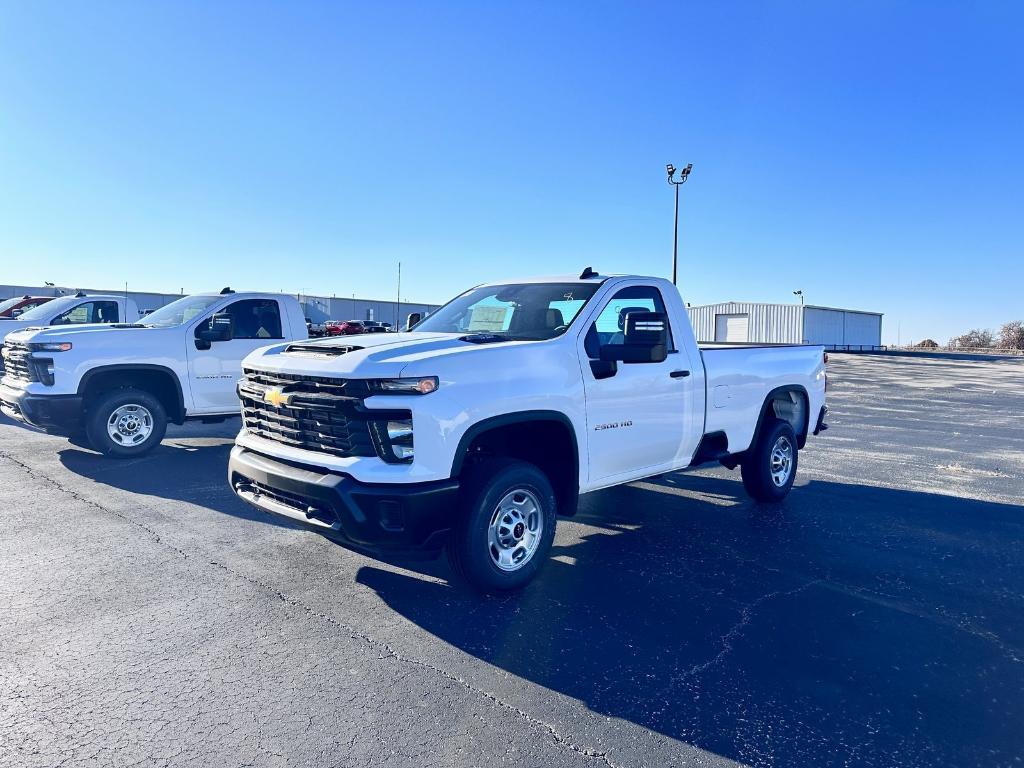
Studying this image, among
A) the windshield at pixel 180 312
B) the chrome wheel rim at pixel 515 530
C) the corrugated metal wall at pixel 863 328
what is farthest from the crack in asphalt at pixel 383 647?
the corrugated metal wall at pixel 863 328

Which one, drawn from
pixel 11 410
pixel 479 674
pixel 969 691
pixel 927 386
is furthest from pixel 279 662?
pixel 927 386

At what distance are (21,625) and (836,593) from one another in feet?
15.8

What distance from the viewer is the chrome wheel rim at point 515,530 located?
4.31m

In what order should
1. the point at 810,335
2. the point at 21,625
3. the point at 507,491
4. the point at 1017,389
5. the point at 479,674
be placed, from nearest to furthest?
the point at 479,674 → the point at 21,625 → the point at 507,491 → the point at 1017,389 → the point at 810,335

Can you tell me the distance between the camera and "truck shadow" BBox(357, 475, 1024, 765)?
3035 millimetres

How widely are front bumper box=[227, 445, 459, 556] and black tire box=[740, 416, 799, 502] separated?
12.3 feet

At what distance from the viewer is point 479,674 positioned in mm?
3445

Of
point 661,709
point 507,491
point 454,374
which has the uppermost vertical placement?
point 454,374

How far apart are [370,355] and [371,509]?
878mm

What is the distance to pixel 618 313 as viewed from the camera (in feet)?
17.7

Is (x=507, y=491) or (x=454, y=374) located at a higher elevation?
(x=454, y=374)

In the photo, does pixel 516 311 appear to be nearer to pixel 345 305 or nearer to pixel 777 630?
pixel 777 630

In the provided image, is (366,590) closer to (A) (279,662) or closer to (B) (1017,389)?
(A) (279,662)

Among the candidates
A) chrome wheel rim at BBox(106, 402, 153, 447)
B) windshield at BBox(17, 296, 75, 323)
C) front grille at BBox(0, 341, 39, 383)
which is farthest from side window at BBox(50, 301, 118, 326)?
chrome wheel rim at BBox(106, 402, 153, 447)
